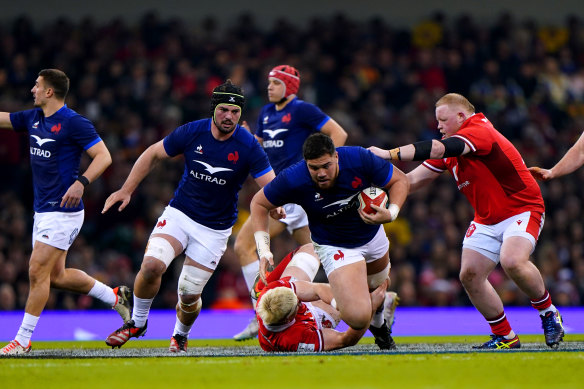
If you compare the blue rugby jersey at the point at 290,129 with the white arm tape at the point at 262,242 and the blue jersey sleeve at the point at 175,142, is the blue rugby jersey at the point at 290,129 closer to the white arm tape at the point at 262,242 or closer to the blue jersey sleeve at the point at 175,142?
the blue jersey sleeve at the point at 175,142

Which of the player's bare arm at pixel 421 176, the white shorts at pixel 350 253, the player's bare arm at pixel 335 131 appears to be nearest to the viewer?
the white shorts at pixel 350 253

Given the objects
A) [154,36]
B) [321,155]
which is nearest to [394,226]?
[154,36]

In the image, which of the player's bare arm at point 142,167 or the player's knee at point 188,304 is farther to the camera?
the player's knee at point 188,304

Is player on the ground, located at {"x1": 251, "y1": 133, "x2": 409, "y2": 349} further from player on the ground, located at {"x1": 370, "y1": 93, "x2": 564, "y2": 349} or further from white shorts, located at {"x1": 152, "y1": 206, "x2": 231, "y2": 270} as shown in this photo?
white shorts, located at {"x1": 152, "y1": 206, "x2": 231, "y2": 270}

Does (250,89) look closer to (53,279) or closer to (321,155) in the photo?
(53,279)

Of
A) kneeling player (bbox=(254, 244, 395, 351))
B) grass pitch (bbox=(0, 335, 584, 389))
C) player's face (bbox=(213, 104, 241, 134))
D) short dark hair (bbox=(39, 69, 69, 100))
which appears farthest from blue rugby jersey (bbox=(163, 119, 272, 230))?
grass pitch (bbox=(0, 335, 584, 389))

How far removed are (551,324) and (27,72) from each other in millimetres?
10996

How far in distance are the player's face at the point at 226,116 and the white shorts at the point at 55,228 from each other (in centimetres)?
164

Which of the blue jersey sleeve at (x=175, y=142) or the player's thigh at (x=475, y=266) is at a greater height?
the blue jersey sleeve at (x=175, y=142)

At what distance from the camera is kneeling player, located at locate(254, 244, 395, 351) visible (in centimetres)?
723

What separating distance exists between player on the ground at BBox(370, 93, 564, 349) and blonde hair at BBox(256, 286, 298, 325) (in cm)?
183

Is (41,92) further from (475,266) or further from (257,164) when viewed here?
(475,266)

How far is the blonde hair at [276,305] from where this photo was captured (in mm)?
7195

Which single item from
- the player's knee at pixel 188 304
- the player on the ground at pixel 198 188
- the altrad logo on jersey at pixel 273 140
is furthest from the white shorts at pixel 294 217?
the player's knee at pixel 188 304
